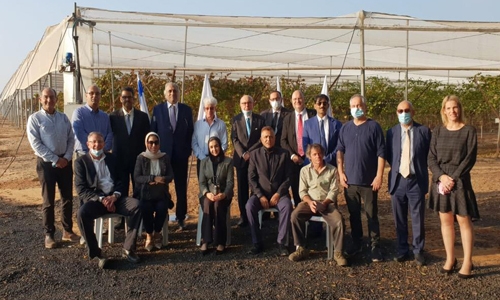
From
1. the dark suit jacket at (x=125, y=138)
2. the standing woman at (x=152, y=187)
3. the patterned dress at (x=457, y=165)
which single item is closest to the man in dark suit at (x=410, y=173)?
the patterned dress at (x=457, y=165)

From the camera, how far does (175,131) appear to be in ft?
18.5

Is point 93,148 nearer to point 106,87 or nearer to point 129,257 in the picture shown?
point 129,257

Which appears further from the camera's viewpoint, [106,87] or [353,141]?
[106,87]

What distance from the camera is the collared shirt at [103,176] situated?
4.93m

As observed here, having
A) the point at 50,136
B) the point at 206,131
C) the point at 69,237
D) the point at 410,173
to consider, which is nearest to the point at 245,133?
the point at 206,131

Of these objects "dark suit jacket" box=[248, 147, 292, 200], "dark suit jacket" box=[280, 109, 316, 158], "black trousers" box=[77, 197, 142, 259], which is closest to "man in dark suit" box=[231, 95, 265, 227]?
"dark suit jacket" box=[280, 109, 316, 158]

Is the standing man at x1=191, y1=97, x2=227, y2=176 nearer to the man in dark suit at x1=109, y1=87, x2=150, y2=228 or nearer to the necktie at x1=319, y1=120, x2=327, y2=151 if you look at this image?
the man in dark suit at x1=109, y1=87, x2=150, y2=228

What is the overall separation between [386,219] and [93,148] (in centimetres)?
397

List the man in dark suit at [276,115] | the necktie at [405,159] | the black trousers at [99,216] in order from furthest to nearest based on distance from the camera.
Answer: the man in dark suit at [276,115] < the black trousers at [99,216] < the necktie at [405,159]

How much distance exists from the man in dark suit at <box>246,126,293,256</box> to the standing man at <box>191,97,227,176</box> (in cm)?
57

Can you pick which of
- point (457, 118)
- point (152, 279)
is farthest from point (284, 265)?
point (457, 118)

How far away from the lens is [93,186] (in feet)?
16.1

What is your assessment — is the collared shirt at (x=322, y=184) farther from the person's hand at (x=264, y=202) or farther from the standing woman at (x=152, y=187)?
the standing woman at (x=152, y=187)

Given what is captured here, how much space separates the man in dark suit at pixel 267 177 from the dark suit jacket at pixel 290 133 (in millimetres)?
380
